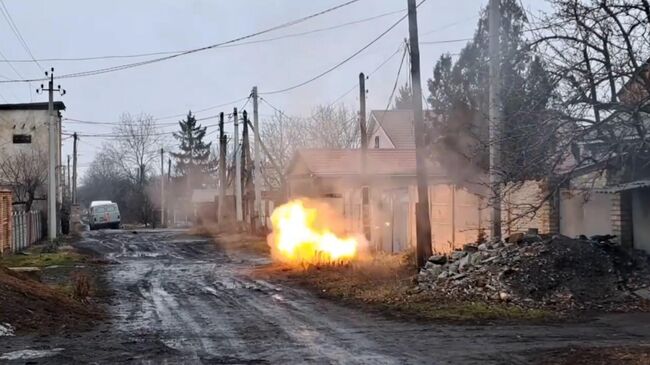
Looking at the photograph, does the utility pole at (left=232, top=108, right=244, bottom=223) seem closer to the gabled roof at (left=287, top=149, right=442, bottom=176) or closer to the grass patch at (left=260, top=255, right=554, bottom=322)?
the gabled roof at (left=287, top=149, right=442, bottom=176)

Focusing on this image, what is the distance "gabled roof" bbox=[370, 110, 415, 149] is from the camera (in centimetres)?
4575

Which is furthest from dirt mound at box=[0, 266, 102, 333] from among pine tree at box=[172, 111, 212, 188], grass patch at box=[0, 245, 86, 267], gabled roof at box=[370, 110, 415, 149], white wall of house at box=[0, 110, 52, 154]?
pine tree at box=[172, 111, 212, 188]

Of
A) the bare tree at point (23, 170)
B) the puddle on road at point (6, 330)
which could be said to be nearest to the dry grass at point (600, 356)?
the puddle on road at point (6, 330)

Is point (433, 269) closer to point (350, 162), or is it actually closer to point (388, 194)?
point (388, 194)

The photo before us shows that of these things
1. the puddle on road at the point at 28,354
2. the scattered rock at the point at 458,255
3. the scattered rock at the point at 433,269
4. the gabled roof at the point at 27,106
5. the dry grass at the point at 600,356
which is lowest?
the puddle on road at the point at 28,354

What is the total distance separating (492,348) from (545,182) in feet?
18.6

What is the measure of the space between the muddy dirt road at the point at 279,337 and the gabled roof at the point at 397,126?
1187 inches

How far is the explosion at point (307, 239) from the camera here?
71.7 feet

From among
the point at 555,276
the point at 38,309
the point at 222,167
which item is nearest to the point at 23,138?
the point at 222,167

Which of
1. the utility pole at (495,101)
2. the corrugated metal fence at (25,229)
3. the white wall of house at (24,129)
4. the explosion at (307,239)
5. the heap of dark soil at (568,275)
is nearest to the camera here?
the heap of dark soil at (568,275)

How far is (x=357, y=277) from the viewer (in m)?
17.7

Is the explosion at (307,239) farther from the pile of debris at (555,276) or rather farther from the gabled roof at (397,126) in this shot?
the gabled roof at (397,126)

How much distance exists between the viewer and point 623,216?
571 inches

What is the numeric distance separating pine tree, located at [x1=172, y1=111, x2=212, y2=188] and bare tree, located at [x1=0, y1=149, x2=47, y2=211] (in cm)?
3920
